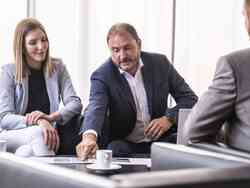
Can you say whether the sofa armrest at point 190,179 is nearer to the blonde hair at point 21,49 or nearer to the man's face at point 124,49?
the man's face at point 124,49

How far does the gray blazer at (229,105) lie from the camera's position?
6.44 feet

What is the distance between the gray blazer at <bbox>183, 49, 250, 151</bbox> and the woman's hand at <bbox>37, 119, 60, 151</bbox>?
1.32 meters

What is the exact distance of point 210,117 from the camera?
6.62 ft

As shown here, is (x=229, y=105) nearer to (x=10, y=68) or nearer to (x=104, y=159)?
(x=104, y=159)

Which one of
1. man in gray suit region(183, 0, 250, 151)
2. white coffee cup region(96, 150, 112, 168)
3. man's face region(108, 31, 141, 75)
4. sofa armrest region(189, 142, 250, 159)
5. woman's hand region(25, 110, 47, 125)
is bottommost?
white coffee cup region(96, 150, 112, 168)

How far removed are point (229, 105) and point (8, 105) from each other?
1.95 metres

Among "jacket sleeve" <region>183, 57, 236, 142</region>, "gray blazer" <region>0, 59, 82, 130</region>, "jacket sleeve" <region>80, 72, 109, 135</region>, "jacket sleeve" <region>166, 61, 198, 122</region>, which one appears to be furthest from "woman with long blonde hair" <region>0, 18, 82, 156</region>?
"jacket sleeve" <region>183, 57, 236, 142</region>

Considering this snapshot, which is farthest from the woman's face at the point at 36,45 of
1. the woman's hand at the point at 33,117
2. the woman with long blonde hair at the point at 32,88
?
the woman's hand at the point at 33,117

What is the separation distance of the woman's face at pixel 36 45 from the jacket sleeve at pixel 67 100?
0.22 meters

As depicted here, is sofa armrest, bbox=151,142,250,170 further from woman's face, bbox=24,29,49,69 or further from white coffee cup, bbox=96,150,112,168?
woman's face, bbox=24,29,49,69

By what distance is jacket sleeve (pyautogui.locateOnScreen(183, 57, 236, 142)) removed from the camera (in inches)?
77.5

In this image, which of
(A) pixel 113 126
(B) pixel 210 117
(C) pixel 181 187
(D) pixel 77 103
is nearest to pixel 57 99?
(D) pixel 77 103

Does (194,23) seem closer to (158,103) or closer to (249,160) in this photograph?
(158,103)

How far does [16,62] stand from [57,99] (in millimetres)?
394
